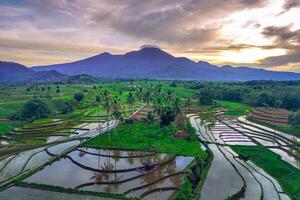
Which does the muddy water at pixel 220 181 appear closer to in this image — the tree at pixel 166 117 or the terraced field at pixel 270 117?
the tree at pixel 166 117

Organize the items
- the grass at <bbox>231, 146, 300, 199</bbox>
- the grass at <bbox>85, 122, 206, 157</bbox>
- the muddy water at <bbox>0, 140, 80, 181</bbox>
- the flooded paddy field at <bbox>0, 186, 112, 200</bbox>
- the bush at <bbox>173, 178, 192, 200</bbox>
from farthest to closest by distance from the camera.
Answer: the grass at <bbox>85, 122, 206, 157</bbox>
the muddy water at <bbox>0, 140, 80, 181</bbox>
the grass at <bbox>231, 146, 300, 199</bbox>
the flooded paddy field at <bbox>0, 186, 112, 200</bbox>
the bush at <bbox>173, 178, 192, 200</bbox>

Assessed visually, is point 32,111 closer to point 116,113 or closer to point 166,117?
point 116,113

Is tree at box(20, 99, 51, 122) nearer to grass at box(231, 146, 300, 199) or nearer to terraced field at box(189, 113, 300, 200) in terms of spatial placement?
terraced field at box(189, 113, 300, 200)

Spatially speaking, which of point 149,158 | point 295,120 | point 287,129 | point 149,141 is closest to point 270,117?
point 295,120

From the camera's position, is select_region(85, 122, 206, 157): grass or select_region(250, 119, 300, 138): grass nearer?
select_region(85, 122, 206, 157): grass

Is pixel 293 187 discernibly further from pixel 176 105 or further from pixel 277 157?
pixel 176 105

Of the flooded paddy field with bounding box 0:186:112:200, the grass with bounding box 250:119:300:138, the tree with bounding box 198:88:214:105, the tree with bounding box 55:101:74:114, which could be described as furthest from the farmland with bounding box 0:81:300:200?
the tree with bounding box 198:88:214:105

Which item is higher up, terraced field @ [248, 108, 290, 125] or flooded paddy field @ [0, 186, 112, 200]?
terraced field @ [248, 108, 290, 125]

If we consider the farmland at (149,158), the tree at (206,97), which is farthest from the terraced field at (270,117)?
the tree at (206,97)

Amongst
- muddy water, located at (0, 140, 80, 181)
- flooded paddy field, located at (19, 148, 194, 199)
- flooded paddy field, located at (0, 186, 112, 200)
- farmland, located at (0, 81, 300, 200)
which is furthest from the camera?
muddy water, located at (0, 140, 80, 181)
